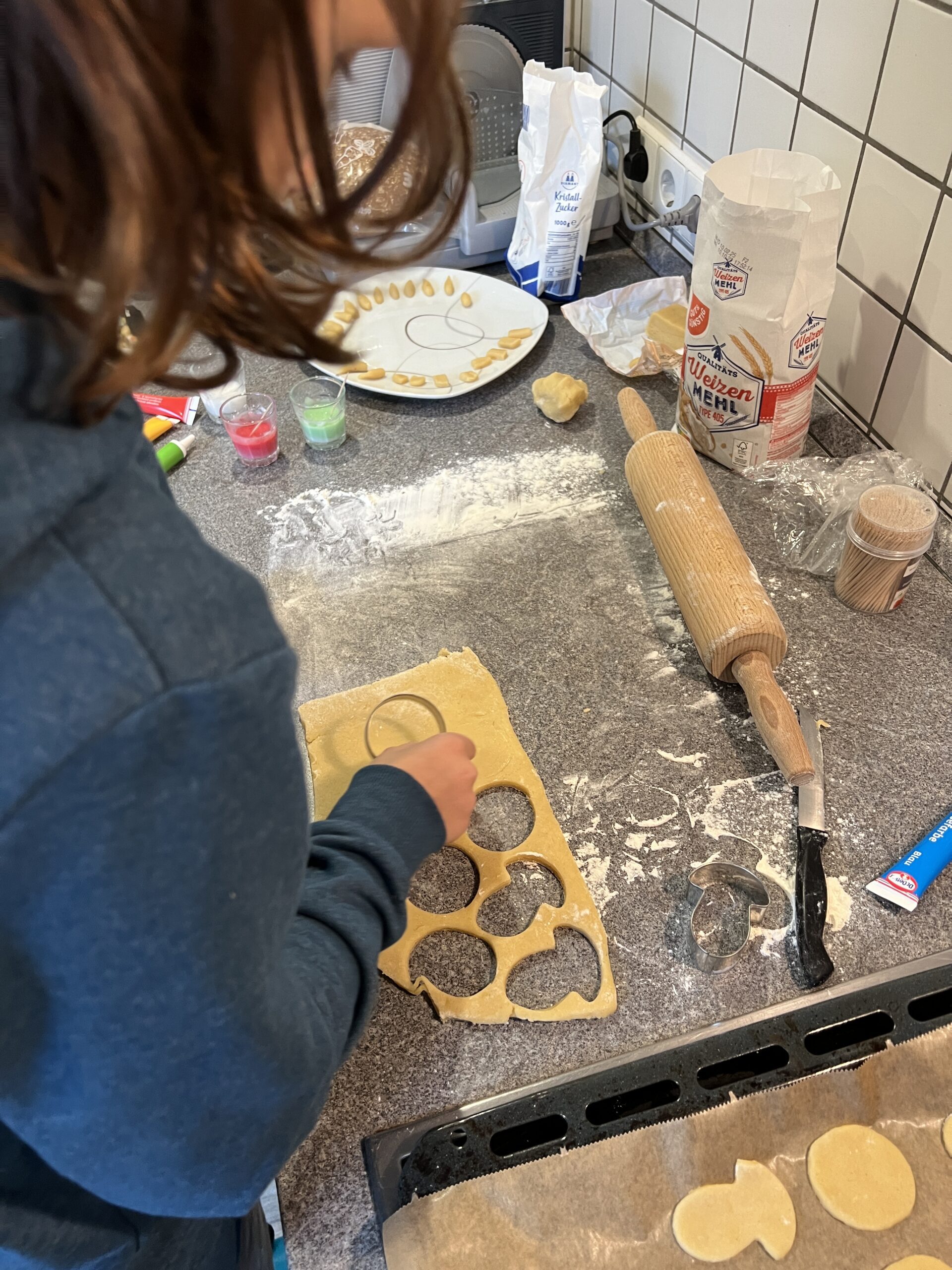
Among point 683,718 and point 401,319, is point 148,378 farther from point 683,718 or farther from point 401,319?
point 401,319

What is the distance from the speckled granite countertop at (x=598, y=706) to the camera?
21.3 inches

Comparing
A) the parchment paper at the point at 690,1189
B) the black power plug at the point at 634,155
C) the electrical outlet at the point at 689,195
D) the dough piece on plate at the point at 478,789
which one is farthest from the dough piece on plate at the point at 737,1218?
the black power plug at the point at 634,155

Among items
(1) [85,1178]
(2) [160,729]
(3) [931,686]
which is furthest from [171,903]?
(3) [931,686]

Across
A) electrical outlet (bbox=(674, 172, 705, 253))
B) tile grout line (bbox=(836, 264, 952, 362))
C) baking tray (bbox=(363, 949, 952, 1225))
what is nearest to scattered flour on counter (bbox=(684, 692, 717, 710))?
baking tray (bbox=(363, 949, 952, 1225))

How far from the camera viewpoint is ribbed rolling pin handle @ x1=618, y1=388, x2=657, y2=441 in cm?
90

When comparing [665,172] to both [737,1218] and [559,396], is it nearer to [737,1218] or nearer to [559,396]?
[559,396]

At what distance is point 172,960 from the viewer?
0.29m

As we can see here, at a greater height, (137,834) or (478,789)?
(137,834)

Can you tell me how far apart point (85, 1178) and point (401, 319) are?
1.01 m

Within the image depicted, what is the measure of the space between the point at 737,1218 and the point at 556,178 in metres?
1.07

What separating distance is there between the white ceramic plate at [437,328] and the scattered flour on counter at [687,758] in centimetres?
55

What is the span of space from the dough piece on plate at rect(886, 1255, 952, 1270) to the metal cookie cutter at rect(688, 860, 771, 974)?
170mm

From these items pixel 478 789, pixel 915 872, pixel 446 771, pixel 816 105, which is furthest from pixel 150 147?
pixel 816 105

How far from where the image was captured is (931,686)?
720 millimetres
